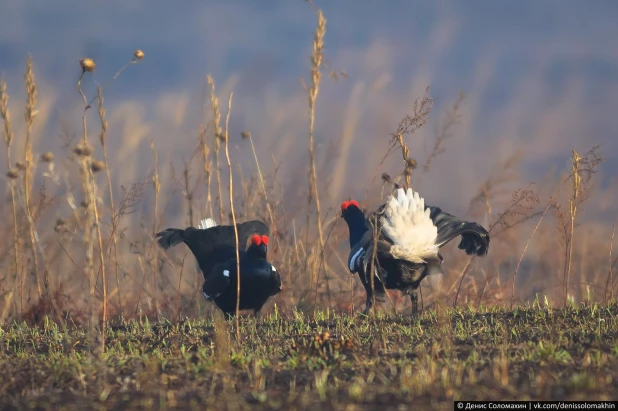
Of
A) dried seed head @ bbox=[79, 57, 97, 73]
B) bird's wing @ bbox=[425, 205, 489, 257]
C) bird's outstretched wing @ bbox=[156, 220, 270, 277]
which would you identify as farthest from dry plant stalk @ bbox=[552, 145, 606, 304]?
dried seed head @ bbox=[79, 57, 97, 73]

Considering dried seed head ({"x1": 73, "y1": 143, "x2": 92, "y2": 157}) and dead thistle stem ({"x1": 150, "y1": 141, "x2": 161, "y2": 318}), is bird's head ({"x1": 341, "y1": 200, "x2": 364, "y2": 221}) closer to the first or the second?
dead thistle stem ({"x1": 150, "y1": 141, "x2": 161, "y2": 318})

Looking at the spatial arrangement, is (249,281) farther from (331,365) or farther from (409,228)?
(331,365)

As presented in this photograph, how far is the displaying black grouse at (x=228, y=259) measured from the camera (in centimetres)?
723

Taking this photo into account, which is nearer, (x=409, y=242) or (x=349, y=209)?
(x=409, y=242)

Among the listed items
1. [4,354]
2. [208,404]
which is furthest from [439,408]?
[4,354]

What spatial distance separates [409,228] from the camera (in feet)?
22.3

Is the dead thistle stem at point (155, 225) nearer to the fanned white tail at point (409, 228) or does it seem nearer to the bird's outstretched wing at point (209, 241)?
the bird's outstretched wing at point (209, 241)

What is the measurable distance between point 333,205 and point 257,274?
109cm

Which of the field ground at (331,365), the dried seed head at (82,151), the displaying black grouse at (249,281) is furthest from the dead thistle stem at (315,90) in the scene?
the dried seed head at (82,151)

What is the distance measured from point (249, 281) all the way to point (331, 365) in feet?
10.5

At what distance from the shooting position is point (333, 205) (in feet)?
25.9

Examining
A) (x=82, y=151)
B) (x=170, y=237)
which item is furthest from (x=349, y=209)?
(x=82, y=151)

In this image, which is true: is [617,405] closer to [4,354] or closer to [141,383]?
[141,383]

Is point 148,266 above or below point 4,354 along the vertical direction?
above
